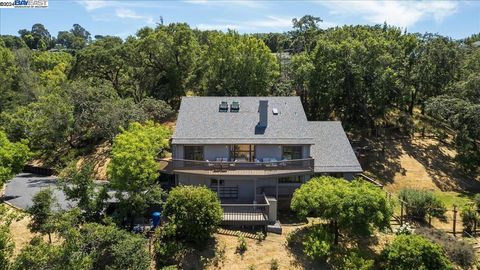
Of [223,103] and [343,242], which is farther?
[223,103]

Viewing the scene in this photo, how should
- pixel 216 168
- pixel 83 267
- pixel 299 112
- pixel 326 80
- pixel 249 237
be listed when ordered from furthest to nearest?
pixel 326 80
pixel 299 112
pixel 216 168
pixel 249 237
pixel 83 267

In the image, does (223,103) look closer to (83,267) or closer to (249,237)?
(249,237)

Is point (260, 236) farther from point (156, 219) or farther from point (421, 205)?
point (421, 205)

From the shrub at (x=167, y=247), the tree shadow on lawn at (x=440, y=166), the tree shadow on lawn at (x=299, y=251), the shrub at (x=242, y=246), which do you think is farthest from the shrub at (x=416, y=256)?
the tree shadow on lawn at (x=440, y=166)

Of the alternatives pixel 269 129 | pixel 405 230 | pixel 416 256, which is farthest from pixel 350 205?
pixel 269 129

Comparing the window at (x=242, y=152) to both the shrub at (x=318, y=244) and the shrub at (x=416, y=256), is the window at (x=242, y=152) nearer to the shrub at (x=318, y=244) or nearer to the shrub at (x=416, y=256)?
the shrub at (x=318, y=244)

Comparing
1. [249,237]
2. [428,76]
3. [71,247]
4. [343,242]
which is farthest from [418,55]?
[71,247]

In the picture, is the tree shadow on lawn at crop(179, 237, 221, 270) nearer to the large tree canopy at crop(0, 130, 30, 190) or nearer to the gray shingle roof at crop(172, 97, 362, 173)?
the gray shingle roof at crop(172, 97, 362, 173)
